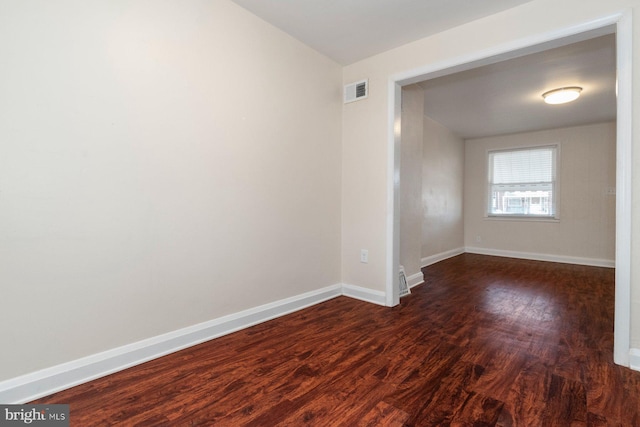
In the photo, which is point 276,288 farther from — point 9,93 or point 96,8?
point 96,8

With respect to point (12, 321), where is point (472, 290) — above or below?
below

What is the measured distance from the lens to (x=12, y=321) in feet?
4.73

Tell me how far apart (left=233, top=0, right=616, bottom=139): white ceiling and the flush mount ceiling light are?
9 centimetres

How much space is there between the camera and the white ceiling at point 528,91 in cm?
306

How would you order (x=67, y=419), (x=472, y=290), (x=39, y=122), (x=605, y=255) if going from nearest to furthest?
(x=67, y=419), (x=39, y=122), (x=472, y=290), (x=605, y=255)

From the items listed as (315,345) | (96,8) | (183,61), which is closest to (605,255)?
(315,345)

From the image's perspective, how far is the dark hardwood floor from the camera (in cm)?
141

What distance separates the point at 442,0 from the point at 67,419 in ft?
10.9

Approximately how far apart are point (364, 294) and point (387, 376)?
1449mm

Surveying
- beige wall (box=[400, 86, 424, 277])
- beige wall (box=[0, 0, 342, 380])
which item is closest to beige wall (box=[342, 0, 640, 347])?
beige wall (box=[400, 86, 424, 277])

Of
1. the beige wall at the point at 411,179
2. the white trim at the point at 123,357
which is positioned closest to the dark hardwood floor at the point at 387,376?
the white trim at the point at 123,357

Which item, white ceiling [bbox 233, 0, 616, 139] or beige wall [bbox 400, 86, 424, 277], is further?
beige wall [bbox 400, 86, 424, 277]

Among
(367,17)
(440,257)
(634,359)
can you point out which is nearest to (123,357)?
(367,17)

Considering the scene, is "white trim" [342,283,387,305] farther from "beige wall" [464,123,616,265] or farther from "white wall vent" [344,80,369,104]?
"beige wall" [464,123,616,265]
